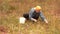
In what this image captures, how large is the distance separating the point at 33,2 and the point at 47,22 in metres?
4.69

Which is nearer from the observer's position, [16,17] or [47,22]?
[47,22]

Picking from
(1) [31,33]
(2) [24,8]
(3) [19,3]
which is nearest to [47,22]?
(1) [31,33]

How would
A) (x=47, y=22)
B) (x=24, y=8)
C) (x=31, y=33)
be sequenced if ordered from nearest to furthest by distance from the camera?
(x=31, y=33)
(x=47, y=22)
(x=24, y=8)

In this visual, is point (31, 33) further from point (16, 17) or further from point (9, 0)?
point (9, 0)

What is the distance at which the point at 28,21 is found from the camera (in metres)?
10.7

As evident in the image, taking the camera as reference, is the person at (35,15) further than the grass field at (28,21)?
Yes

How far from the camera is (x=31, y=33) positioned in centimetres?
931

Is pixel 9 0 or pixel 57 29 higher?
pixel 9 0

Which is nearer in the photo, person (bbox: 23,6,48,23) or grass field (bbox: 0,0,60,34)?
grass field (bbox: 0,0,60,34)

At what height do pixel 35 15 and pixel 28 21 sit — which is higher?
pixel 35 15

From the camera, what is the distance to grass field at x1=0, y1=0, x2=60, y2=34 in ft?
31.6

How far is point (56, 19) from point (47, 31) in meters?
1.71

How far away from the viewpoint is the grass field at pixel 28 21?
9633 mm

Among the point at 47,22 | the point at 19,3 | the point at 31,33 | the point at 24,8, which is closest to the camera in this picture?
the point at 31,33
